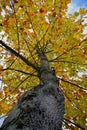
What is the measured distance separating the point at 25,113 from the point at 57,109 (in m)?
0.67

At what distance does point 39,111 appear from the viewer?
2920mm

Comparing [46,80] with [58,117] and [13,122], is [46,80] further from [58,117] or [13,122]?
[13,122]

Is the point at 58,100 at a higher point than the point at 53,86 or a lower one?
lower

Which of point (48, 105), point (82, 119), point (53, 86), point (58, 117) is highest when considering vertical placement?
point (53, 86)

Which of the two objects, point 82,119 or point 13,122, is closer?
point 13,122

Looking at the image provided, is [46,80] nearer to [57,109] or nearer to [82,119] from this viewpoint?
[57,109]

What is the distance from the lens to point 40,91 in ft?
11.5

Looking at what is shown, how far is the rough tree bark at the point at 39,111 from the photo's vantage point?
104 inches

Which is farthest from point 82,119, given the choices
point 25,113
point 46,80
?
point 25,113

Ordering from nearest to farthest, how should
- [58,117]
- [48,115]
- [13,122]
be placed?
1. [13,122]
2. [48,115]
3. [58,117]

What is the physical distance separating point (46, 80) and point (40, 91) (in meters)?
0.53

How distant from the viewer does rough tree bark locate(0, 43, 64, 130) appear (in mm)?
2650

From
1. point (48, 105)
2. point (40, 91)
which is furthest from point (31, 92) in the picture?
point (48, 105)

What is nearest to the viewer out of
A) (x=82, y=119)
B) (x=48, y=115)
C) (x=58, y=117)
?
(x=48, y=115)
